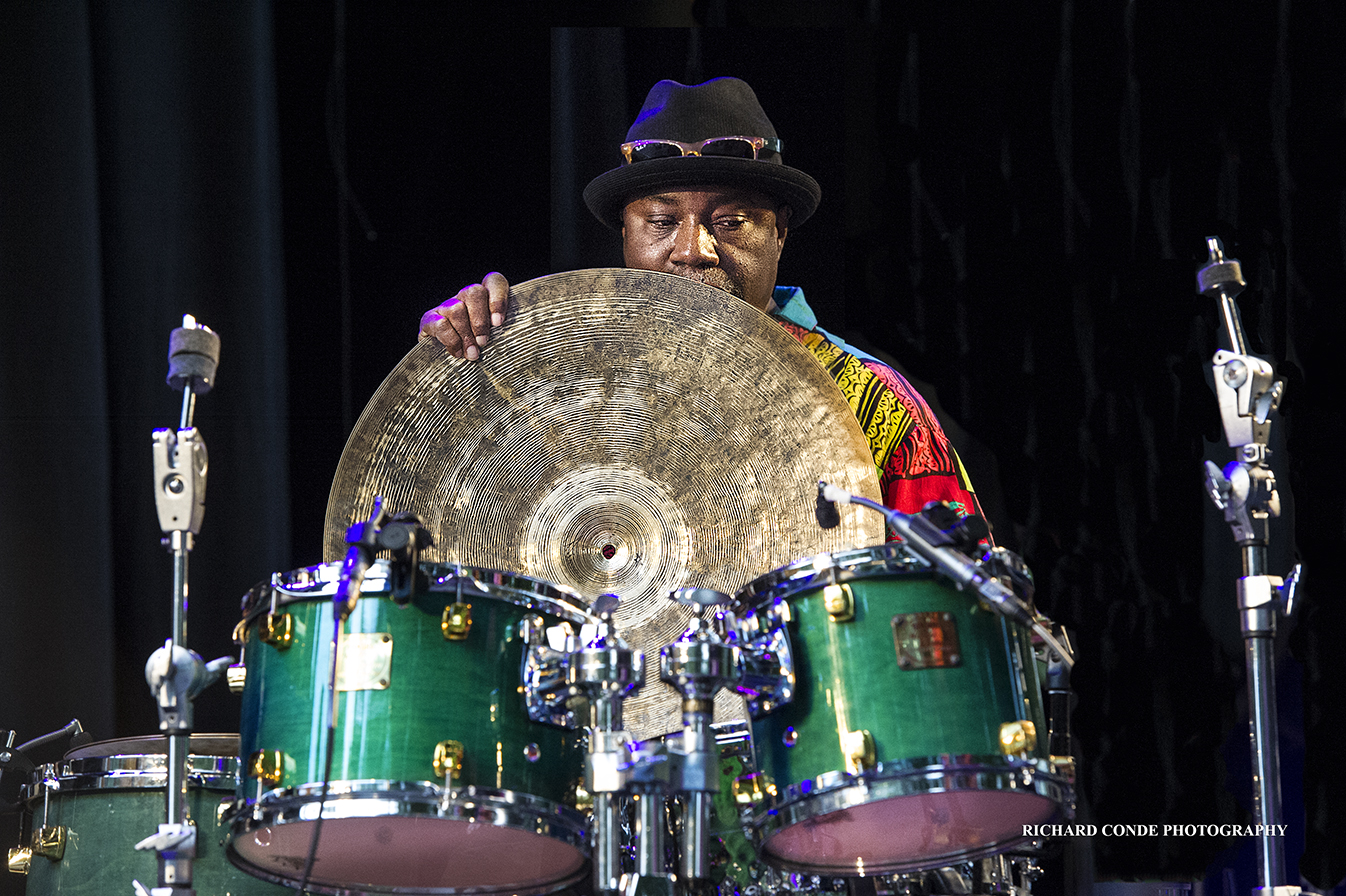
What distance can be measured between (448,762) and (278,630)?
13.9 inches

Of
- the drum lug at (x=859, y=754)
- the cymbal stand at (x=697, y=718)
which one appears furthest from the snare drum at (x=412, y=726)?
the drum lug at (x=859, y=754)

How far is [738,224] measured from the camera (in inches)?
130

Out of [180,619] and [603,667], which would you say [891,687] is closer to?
[603,667]

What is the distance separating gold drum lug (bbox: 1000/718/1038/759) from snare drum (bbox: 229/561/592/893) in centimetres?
65

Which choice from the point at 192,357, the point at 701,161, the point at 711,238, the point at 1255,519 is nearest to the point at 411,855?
the point at 192,357

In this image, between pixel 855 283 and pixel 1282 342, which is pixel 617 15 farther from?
pixel 1282 342

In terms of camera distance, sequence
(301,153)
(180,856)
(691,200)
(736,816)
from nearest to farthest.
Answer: (180,856)
(736,816)
(691,200)
(301,153)

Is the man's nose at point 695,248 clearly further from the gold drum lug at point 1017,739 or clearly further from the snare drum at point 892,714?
the gold drum lug at point 1017,739

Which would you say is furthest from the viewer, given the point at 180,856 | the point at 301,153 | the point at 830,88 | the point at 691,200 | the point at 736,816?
the point at 830,88

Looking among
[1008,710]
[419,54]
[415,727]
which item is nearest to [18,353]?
[419,54]

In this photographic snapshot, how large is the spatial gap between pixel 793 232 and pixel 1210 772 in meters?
1.69

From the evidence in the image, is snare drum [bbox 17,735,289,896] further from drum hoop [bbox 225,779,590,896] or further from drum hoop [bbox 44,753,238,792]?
drum hoop [bbox 225,779,590,896]

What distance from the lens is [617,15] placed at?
3.82m

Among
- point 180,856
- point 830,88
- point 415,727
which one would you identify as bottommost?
point 180,856
